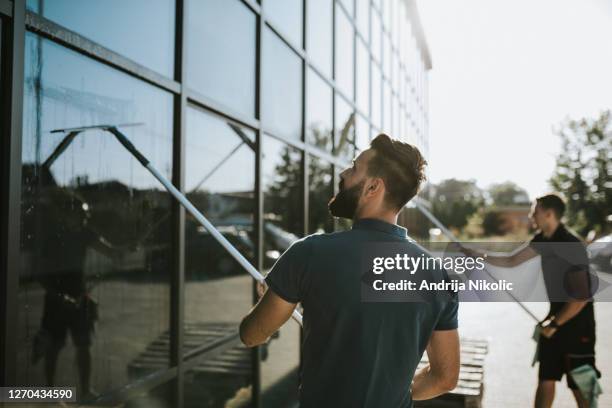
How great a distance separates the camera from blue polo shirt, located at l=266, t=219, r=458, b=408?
68.1 inches

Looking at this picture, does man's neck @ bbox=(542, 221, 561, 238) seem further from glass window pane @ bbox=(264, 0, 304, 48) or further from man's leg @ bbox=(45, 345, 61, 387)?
man's leg @ bbox=(45, 345, 61, 387)

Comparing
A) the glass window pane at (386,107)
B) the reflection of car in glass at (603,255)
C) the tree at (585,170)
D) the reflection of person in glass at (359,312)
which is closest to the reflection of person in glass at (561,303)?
the reflection of person in glass at (359,312)

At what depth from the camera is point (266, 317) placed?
1.79m

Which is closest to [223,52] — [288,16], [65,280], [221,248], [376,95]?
[221,248]

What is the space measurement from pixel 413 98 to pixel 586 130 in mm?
29241

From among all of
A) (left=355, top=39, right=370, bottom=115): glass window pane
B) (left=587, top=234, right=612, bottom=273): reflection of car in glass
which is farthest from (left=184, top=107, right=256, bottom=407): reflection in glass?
(left=587, top=234, right=612, bottom=273): reflection of car in glass

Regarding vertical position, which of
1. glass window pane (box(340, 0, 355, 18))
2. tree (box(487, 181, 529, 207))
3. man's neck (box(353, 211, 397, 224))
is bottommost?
man's neck (box(353, 211, 397, 224))

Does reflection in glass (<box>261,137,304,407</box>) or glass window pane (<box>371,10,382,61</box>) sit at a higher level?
glass window pane (<box>371,10,382,61</box>)

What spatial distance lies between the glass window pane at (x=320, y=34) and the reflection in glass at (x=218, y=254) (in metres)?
2.36

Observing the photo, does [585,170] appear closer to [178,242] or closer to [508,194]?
[178,242]

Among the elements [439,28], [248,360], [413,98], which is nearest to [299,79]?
[248,360]

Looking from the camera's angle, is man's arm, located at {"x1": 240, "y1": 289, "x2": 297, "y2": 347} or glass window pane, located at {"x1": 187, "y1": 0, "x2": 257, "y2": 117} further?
glass window pane, located at {"x1": 187, "y1": 0, "x2": 257, "y2": 117}

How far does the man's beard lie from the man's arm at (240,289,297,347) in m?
0.35

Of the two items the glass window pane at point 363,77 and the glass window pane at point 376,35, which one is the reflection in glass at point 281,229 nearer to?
the glass window pane at point 363,77
